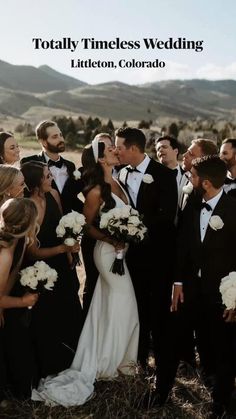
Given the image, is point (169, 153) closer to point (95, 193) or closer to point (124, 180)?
point (124, 180)

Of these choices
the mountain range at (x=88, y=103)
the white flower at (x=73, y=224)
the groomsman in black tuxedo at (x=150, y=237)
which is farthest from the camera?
the mountain range at (x=88, y=103)

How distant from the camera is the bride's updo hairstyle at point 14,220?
466 cm

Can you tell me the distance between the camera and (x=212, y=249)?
4957 mm

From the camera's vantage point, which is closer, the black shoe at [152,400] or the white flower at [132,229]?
the black shoe at [152,400]

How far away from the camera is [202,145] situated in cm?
645

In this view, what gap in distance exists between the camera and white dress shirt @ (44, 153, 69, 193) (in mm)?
6875

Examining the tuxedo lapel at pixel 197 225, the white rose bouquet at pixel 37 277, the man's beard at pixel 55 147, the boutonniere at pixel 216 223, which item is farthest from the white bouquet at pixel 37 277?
the man's beard at pixel 55 147

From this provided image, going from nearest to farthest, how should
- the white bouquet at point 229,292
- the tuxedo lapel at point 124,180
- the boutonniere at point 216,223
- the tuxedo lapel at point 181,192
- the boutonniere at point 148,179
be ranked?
the white bouquet at point 229,292, the boutonniere at point 216,223, the boutonniere at point 148,179, the tuxedo lapel at point 124,180, the tuxedo lapel at point 181,192

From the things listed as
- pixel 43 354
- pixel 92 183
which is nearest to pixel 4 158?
pixel 92 183

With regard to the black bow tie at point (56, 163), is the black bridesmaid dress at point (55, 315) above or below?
below

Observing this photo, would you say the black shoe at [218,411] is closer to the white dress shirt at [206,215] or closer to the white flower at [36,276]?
the white dress shirt at [206,215]

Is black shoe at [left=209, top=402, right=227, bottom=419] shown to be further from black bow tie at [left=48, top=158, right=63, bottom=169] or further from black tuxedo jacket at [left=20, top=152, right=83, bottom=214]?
black bow tie at [left=48, top=158, right=63, bottom=169]

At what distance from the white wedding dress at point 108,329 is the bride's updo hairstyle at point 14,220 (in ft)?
3.96

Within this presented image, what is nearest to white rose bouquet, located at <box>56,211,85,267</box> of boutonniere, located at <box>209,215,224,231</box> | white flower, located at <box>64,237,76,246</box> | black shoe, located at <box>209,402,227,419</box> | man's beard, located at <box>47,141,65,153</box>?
white flower, located at <box>64,237,76,246</box>
